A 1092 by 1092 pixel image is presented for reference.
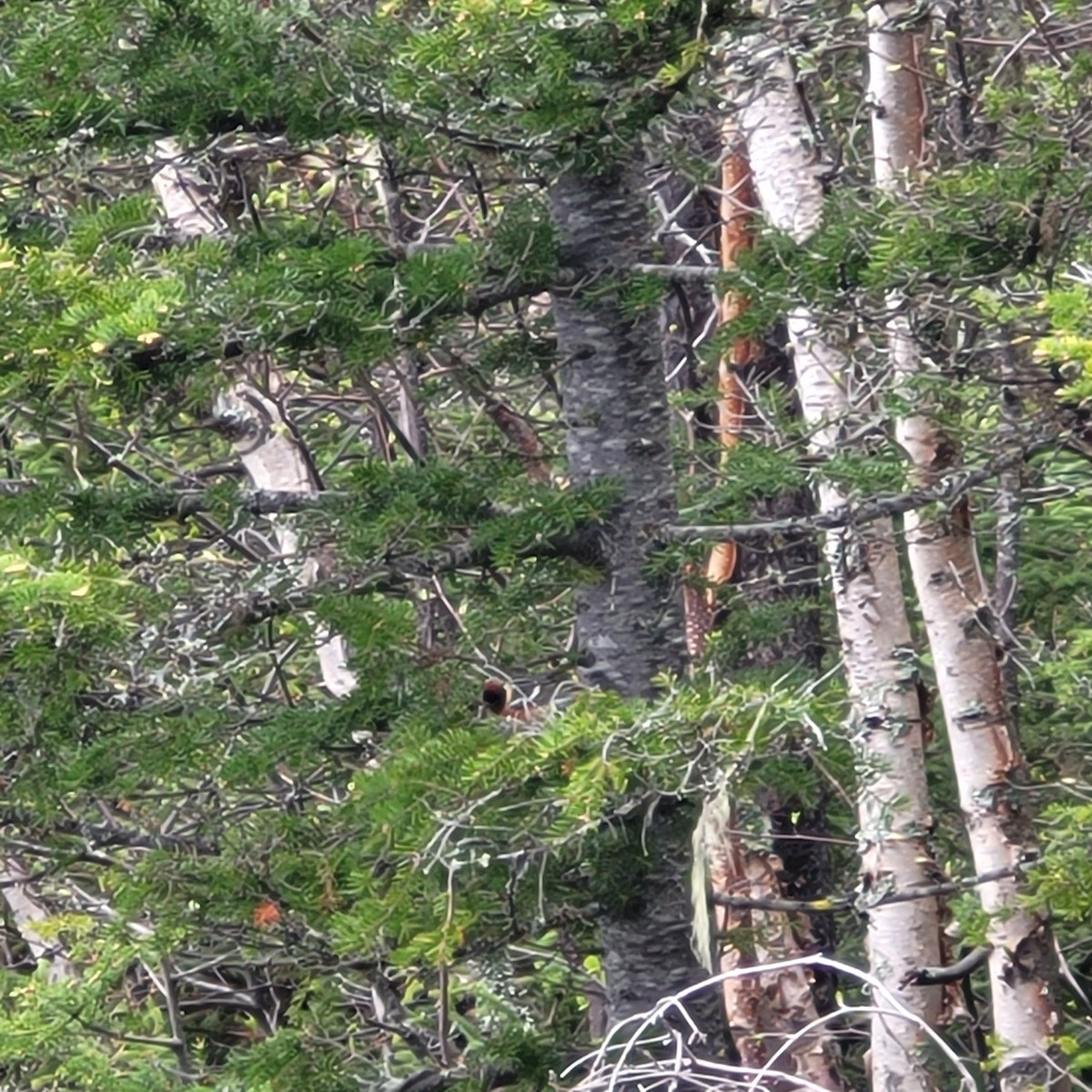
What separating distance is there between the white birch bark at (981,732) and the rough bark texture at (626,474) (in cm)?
151

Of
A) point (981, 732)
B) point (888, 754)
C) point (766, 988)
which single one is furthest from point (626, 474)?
point (766, 988)

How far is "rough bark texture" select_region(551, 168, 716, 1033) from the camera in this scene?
3873 millimetres

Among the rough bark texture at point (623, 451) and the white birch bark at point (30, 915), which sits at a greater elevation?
the rough bark texture at point (623, 451)

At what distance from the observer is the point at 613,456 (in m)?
3.96

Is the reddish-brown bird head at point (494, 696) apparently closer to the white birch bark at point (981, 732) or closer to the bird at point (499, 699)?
the bird at point (499, 699)

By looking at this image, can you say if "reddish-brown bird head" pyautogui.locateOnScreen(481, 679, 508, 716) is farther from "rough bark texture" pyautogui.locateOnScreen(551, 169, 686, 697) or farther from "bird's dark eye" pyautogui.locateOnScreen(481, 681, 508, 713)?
"rough bark texture" pyautogui.locateOnScreen(551, 169, 686, 697)

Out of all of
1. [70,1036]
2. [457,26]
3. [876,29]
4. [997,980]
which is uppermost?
[457,26]

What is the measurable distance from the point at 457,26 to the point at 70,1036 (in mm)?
3520

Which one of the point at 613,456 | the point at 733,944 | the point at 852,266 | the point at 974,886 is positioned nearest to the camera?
the point at 852,266

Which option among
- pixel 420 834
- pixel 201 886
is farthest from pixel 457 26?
pixel 201 886

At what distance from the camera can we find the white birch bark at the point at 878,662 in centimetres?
563

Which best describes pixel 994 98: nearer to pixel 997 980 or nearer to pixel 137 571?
pixel 137 571

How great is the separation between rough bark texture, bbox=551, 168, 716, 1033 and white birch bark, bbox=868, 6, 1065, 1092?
1.51 meters

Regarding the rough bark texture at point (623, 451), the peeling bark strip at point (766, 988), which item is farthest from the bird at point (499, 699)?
the peeling bark strip at point (766, 988)
